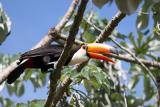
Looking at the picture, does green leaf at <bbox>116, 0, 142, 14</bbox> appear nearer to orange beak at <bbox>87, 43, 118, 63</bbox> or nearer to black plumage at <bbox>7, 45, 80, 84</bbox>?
orange beak at <bbox>87, 43, 118, 63</bbox>

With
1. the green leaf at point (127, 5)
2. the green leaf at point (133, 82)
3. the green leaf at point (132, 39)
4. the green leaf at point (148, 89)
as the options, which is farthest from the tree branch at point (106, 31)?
the green leaf at point (133, 82)

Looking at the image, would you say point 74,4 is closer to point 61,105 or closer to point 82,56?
point 82,56

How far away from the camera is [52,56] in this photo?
3.59 metres

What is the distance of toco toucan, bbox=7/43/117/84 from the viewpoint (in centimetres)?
338

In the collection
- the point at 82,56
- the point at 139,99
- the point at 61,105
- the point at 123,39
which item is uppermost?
the point at 123,39

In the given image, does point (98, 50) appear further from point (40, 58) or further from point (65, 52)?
point (65, 52)

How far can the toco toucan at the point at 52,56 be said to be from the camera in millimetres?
3385

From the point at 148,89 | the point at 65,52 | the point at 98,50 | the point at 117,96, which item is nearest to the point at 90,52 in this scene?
the point at 98,50

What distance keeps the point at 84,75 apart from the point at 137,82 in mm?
3473

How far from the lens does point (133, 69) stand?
6.28 meters

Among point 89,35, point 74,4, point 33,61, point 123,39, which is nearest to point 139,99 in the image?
point 123,39

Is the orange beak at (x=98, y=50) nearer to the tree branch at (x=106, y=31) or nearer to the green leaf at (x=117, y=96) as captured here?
the tree branch at (x=106, y=31)

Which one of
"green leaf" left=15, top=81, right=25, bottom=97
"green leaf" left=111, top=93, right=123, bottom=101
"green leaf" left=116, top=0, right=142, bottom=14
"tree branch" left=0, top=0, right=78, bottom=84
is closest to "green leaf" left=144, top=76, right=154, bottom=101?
"green leaf" left=111, top=93, right=123, bottom=101

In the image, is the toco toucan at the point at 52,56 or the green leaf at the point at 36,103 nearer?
the green leaf at the point at 36,103
